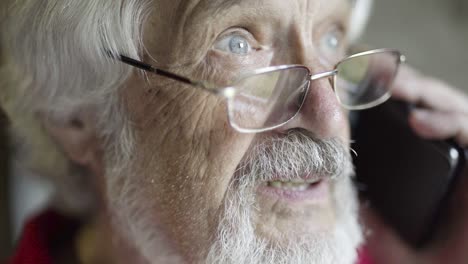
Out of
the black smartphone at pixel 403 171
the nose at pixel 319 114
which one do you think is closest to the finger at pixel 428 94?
the black smartphone at pixel 403 171

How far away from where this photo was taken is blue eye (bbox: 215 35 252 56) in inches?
39.9

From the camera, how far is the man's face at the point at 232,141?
100 centimetres

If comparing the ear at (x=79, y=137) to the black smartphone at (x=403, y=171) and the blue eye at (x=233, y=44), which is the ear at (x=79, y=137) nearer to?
the blue eye at (x=233, y=44)

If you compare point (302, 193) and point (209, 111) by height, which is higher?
point (209, 111)

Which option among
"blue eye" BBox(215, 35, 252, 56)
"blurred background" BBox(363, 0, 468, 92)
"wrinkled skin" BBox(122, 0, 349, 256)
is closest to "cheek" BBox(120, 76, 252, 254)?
"wrinkled skin" BBox(122, 0, 349, 256)

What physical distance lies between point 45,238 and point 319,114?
99 centimetres

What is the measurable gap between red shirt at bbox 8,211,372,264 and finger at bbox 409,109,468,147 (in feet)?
1.43

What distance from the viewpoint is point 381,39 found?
1.83 meters

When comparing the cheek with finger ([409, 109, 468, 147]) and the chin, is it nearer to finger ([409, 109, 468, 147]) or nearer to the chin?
the chin

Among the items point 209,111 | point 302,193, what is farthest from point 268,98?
point 302,193

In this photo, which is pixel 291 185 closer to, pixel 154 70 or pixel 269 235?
pixel 269 235

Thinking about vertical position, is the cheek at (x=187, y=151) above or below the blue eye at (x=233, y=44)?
below

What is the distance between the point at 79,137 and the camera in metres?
1.25

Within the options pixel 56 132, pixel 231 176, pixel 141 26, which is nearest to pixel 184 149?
pixel 231 176
